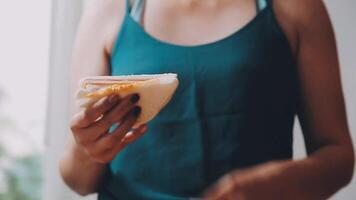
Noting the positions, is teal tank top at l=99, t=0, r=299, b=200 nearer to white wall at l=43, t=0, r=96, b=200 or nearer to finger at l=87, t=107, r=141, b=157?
finger at l=87, t=107, r=141, b=157

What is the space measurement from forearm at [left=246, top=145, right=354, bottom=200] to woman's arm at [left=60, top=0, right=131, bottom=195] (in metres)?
0.22

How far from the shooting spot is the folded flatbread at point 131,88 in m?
0.52

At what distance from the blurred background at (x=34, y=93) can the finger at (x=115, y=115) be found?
11.9 inches

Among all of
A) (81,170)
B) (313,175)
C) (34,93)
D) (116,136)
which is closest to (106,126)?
(116,136)

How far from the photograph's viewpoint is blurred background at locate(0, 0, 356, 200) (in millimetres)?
848

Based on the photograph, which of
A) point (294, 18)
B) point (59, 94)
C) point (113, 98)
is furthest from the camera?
point (59, 94)

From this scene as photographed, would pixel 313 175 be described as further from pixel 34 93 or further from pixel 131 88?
pixel 34 93

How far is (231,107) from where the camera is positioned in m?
0.60

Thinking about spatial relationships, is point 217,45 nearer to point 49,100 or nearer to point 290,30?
point 290,30

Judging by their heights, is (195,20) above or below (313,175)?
above

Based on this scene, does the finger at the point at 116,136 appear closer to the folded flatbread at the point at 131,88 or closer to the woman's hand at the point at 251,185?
the folded flatbread at the point at 131,88

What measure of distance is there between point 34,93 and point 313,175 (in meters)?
0.52

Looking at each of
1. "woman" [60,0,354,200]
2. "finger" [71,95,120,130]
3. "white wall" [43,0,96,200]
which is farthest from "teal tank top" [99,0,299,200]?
"white wall" [43,0,96,200]

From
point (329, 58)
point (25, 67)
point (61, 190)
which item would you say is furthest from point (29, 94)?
point (329, 58)
